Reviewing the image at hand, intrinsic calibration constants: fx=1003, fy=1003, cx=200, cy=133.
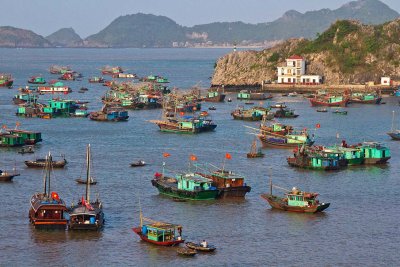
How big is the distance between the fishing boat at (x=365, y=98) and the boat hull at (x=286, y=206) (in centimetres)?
7223

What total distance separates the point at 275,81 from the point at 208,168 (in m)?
83.8

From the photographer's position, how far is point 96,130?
9750 cm

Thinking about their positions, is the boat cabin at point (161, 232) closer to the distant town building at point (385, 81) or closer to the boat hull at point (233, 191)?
the boat hull at point (233, 191)

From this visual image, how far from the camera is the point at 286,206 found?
58.2 m

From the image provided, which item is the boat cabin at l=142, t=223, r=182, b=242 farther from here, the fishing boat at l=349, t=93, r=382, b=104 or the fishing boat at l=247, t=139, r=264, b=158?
the fishing boat at l=349, t=93, r=382, b=104

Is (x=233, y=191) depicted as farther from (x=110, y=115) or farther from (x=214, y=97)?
(x=214, y=97)

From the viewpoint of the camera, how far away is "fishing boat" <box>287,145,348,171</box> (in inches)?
2832

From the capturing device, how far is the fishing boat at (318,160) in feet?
236

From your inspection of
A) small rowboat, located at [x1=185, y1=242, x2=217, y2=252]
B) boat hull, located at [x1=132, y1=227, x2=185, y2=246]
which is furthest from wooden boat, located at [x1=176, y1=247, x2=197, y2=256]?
boat hull, located at [x1=132, y1=227, x2=185, y2=246]

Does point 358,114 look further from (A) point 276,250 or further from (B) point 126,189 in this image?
(A) point 276,250

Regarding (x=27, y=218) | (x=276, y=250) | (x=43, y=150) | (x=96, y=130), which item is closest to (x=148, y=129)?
(x=96, y=130)

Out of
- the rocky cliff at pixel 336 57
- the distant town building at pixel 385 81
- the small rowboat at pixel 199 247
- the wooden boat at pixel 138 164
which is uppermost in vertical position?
the rocky cliff at pixel 336 57

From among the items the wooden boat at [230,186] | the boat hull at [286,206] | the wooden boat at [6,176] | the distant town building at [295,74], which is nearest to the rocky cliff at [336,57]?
the distant town building at [295,74]

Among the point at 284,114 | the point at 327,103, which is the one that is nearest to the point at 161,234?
the point at 284,114
